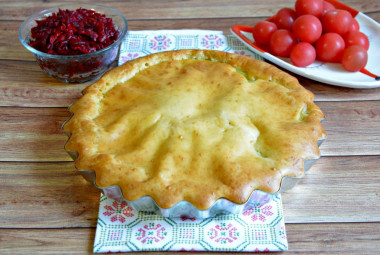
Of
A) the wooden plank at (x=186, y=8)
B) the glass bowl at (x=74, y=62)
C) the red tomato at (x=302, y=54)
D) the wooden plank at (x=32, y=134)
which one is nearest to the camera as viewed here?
the wooden plank at (x=32, y=134)

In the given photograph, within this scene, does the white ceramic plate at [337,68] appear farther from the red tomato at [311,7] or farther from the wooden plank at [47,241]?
the wooden plank at [47,241]

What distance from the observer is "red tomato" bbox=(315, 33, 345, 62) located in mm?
1996

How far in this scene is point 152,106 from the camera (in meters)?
1.62

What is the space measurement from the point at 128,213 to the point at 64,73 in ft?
2.82

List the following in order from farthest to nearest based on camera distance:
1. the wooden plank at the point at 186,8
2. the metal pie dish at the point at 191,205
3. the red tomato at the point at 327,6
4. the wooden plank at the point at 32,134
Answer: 1. the wooden plank at the point at 186,8
2. the red tomato at the point at 327,6
3. the wooden plank at the point at 32,134
4. the metal pie dish at the point at 191,205

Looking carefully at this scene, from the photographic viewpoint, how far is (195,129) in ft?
4.95

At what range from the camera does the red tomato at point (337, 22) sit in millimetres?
2037

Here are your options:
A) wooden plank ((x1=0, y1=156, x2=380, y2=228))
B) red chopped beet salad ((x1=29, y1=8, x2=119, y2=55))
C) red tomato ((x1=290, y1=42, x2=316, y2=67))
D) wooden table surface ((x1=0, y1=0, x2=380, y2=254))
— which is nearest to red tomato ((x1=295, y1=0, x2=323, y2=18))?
red tomato ((x1=290, y1=42, x2=316, y2=67))

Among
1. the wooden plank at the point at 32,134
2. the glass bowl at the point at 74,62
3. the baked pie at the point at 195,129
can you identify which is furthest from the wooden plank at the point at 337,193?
the glass bowl at the point at 74,62

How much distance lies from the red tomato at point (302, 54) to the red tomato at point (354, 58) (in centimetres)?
16

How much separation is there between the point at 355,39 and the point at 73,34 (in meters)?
1.41

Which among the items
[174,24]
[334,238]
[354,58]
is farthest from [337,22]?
[334,238]

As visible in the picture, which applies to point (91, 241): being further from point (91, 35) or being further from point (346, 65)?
point (346, 65)

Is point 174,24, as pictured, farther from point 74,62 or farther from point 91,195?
point 91,195
